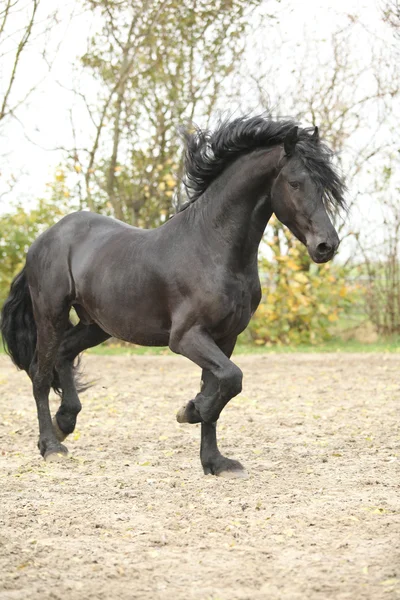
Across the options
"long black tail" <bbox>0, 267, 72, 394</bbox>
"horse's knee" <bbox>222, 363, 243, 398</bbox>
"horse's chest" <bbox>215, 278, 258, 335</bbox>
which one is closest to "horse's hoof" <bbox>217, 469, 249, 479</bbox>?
"horse's knee" <bbox>222, 363, 243, 398</bbox>

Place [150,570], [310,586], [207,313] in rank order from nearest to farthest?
[310,586] → [150,570] → [207,313]

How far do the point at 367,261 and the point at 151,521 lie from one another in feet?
37.6

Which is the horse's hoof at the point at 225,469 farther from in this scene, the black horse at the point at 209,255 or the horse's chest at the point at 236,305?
the horse's chest at the point at 236,305

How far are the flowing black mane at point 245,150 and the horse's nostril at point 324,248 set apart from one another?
0.30 metres

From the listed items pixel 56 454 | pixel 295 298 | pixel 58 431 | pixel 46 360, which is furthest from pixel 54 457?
pixel 295 298

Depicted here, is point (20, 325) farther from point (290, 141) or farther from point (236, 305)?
point (290, 141)

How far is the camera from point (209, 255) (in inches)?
197

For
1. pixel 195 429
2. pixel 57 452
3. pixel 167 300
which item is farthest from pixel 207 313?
pixel 195 429

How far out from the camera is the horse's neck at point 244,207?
495cm

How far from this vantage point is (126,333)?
5.47m

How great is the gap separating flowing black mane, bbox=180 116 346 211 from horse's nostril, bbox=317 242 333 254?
301mm

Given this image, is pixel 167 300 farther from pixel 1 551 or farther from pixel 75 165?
pixel 75 165

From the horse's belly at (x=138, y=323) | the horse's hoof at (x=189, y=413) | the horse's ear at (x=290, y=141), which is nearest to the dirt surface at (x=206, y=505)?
the horse's hoof at (x=189, y=413)

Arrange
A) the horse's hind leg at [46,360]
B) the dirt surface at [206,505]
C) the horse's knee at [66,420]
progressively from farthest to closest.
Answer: the horse's knee at [66,420]
the horse's hind leg at [46,360]
the dirt surface at [206,505]
